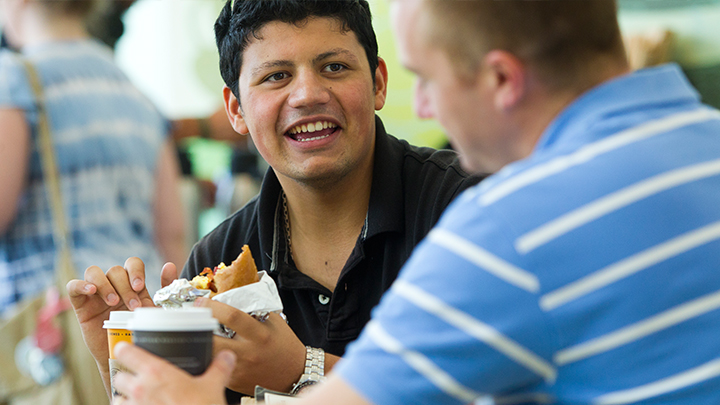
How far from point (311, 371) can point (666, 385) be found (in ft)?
2.78

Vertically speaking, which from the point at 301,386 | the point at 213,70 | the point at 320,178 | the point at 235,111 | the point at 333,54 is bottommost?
the point at 301,386

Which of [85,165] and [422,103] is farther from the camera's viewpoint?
[85,165]

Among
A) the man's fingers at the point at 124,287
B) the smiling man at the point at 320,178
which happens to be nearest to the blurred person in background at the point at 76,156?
the smiling man at the point at 320,178

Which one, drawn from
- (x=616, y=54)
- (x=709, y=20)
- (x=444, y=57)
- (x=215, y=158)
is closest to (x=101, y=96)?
(x=215, y=158)

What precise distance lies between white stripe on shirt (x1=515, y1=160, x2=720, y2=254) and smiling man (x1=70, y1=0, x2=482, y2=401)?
98 cm

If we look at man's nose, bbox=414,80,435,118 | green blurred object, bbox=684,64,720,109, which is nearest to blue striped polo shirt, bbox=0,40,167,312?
man's nose, bbox=414,80,435,118

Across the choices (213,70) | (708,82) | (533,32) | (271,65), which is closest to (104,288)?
(271,65)

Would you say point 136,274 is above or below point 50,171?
below

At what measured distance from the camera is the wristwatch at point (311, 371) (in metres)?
1.45

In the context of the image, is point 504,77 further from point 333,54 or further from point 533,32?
point 333,54

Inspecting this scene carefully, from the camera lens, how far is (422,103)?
1.02 m

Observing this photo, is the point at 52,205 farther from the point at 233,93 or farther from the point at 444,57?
the point at 444,57

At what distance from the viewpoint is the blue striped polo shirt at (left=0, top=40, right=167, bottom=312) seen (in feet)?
6.79

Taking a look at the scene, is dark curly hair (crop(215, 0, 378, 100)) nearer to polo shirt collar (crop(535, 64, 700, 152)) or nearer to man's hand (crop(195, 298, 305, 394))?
man's hand (crop(195, 298, 305, 394))
